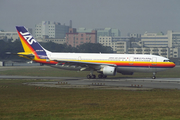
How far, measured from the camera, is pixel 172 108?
22.4 m

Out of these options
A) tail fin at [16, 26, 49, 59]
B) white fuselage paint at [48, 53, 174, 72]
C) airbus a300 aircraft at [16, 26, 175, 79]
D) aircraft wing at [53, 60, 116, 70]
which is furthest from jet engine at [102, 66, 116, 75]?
tail fin at [16, 26, 49, 59]

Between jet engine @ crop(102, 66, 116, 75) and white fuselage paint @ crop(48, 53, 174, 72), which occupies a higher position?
white fuselage paint @ crop(48, 53, 174, 72)

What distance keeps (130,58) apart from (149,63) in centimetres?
346

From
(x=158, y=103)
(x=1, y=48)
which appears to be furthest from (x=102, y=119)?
(x=1, y=48)

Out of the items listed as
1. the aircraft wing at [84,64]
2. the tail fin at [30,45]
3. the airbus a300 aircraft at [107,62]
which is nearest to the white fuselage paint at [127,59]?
the airbus a300 aircraft at [107,62]

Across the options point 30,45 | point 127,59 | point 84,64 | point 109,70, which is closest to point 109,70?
point 109,70

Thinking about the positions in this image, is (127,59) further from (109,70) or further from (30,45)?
(30,45)

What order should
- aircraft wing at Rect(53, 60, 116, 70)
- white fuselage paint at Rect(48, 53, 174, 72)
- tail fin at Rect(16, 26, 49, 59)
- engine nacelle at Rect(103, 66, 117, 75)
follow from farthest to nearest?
tail fin at Rect(16, 26, 49, 59) → white fuselage paint at Rect(48, 53, 174, 72) → aircraft wing at Rect(53, 60, 116, 70) → engine nacelle at Rect(103, 66, 117, 75)

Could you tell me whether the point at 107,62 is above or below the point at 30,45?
below

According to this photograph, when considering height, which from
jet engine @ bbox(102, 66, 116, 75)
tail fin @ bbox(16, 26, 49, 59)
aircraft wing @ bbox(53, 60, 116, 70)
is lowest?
jet engine @ bbox(102, 66, 116, 75)

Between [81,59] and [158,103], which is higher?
→ [81,59]

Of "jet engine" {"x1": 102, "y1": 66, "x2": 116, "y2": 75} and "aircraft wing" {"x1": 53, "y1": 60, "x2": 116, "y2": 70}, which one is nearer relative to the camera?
"jet engine" {"x1": 102, "y1": 66, "x2": 116, "y2": 75}

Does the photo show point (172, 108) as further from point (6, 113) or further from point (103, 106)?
point (6, 113)

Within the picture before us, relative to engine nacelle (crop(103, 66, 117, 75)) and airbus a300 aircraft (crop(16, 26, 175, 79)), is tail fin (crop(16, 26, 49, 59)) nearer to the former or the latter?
airbus a300 aircraft (crop(16, 26, 175, 79))
